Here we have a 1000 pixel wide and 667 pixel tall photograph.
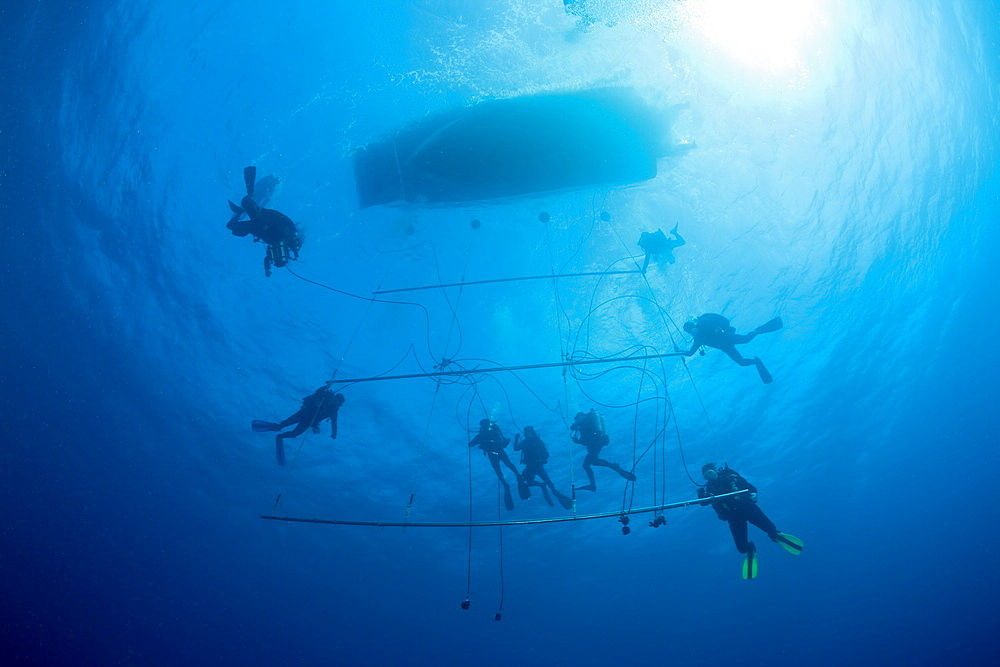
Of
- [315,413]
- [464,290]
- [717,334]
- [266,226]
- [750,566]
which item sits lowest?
[750,566]

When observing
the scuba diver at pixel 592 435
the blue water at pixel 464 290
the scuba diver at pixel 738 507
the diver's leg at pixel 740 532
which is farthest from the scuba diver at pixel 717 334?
the diver's leg at pixel 740 532

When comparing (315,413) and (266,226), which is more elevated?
(266,226)

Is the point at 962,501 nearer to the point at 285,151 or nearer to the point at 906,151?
the point at 906,151

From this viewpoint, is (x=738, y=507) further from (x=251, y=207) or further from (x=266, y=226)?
(x=251, y=207)

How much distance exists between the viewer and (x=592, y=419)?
11.3m

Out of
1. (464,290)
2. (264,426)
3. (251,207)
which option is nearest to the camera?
(251,207)

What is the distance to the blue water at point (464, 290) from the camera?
1049 centimetres

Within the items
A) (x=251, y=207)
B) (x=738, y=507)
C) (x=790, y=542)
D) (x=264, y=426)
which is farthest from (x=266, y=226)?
(x=790, y=542)

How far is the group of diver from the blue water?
1.32 meters

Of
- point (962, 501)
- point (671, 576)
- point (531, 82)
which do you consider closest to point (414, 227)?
point (531, 82)

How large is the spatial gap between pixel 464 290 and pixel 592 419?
570 cm

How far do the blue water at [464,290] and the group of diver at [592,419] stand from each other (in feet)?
4.32

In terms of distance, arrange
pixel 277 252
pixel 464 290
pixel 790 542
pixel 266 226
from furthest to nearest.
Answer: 1. pixel 464 290
2. pixel 277 252
3. pixel 266 226
4. pixel 790 542

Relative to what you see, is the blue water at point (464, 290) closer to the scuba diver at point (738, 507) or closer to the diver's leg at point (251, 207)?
the diver's leg at point (251, 207)
